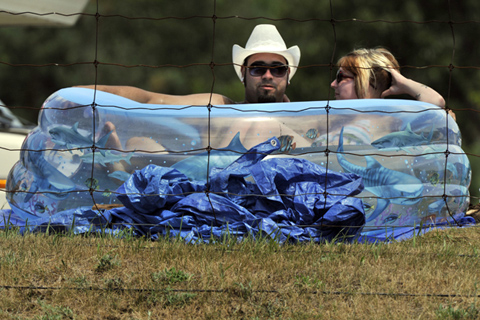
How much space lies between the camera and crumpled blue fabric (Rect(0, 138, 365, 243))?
4102 mm

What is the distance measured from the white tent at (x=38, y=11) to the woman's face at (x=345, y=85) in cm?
218

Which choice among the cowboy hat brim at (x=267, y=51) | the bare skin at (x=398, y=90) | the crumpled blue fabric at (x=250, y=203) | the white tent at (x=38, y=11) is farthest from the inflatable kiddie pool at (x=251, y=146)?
the white tent at (x=38, y=11)

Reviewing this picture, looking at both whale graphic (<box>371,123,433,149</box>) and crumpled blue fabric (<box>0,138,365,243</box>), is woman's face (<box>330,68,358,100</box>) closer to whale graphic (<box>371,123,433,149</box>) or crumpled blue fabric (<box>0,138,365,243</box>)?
whale graphic (<box>371,123,433,149</box>)

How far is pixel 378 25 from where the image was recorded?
18938 millimetres

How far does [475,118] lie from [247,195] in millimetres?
17305

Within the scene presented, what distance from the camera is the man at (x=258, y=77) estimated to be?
5.71 meters

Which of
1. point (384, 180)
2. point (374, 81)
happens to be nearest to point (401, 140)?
point (384, 180)

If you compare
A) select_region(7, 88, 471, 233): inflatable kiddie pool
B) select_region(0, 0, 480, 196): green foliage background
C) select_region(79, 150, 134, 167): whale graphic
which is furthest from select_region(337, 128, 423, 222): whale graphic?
select_region(0, 0, 480, 196): green foliage background

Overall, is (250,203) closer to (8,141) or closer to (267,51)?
(267,51)

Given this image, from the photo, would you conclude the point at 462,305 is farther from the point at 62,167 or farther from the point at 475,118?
the point at 475,118

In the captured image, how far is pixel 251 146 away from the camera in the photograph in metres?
4.97

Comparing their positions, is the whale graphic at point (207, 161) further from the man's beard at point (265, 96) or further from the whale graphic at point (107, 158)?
the man's beard at point (265, 96)

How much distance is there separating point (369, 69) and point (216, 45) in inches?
869

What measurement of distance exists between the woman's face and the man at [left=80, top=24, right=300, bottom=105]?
0.46m
